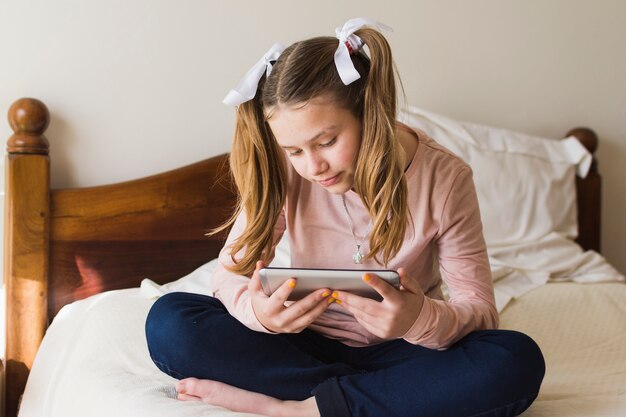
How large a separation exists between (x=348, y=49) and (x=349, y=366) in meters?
0.48

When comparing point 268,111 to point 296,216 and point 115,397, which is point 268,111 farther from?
point 115,397

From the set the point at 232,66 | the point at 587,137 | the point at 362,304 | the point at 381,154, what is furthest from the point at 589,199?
the point at 362,304

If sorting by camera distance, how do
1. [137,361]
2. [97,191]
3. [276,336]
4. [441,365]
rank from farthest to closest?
1. [97,191]
2. [137,361]
3. [276,336]
4. [441,365]

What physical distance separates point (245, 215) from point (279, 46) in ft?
0.91

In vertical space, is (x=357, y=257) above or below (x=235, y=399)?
above

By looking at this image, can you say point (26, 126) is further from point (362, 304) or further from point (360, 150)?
point (362, 304)

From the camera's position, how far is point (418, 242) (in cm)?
126

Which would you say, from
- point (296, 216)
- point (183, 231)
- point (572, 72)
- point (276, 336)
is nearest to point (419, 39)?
point (572, 72)

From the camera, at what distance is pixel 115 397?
3.93 ft

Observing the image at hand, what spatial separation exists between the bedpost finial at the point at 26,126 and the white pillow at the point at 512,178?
0.82m

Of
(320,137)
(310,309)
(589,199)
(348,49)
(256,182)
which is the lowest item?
(589,199)

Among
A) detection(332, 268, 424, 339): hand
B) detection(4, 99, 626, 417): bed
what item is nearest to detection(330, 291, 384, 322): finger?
detection(332, 268, 424, 339): hand

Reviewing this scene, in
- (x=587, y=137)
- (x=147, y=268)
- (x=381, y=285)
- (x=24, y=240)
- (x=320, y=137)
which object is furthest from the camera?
(x=587, y=137)

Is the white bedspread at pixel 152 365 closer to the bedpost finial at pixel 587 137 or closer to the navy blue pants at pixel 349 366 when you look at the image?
the navy blue pants at pixel 349 366
